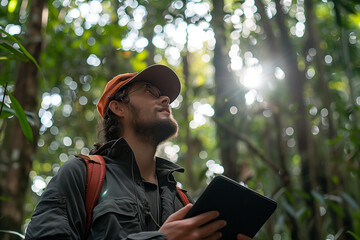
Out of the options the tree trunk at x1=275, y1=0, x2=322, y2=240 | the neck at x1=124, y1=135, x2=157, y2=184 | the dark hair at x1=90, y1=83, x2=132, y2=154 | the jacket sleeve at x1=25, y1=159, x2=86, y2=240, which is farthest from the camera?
the tree trunk at x1=275, y1=0, x2=322, y2=240

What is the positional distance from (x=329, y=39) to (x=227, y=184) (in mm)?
5768

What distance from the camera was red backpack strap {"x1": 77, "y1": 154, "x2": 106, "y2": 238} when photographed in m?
1.77

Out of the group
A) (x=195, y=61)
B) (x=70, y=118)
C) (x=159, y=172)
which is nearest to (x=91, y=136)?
(x=70, y=118)

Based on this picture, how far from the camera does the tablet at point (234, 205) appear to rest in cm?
172

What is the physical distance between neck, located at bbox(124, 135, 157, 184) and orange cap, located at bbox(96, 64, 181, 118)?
0.38 m

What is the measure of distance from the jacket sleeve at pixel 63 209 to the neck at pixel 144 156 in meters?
0.50

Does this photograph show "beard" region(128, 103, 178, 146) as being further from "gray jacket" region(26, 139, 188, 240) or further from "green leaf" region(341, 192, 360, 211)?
"green leaf" region(341, 192, 360, 211)

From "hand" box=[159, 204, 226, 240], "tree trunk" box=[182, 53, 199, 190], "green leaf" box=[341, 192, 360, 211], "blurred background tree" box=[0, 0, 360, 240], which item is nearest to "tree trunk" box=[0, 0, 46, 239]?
"blurred background tree" box=[0, 0, 360, 240]

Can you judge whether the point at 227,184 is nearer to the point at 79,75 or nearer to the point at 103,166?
the point at 103,166

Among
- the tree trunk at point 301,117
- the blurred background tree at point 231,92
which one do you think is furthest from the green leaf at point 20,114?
the tree trunk at point 301,117

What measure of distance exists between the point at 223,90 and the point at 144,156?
225 cm

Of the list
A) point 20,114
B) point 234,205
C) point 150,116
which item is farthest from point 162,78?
point 234,205

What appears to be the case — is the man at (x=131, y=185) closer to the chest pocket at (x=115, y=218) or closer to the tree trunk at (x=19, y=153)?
the chest pocket at (x=115, y=218)

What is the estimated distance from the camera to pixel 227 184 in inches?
68.3
